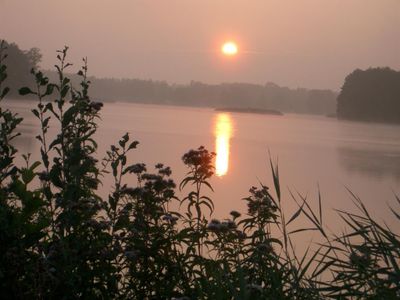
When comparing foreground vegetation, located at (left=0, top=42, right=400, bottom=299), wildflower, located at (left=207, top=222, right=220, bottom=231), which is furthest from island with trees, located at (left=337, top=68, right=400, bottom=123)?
wildflower, located at (left=207, top=222, right=220, bottom=231)

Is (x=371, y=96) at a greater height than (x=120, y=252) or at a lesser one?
greater

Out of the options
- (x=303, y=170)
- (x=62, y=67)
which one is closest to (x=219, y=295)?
(x=62, y=67)

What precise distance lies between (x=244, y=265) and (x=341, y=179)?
8684mm

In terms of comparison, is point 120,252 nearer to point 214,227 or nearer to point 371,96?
point 214,227

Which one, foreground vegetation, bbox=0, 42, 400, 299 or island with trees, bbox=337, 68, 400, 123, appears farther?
island with trees, bbox=337, 68, 400, 123

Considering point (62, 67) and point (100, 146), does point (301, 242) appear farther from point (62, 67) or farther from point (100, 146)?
point (100, 146)

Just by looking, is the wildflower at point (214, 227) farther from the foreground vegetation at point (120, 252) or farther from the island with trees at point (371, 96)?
the island with trees at point (371, 96)

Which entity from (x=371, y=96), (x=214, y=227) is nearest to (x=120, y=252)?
(x=214, y=227)

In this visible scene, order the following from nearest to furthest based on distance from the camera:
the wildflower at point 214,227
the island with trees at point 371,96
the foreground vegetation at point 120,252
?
the foreground vegetation at point 120,252 → the wildflower at point 214,227 → the island with trees at point 371,96

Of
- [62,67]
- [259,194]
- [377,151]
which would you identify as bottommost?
[377,151]

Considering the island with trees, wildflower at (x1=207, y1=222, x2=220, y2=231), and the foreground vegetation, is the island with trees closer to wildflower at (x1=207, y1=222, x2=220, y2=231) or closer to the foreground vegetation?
the foreground vegetation

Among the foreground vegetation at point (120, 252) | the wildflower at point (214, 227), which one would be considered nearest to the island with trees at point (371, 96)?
the foreground vegetation at point (120, 252)

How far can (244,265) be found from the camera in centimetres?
353

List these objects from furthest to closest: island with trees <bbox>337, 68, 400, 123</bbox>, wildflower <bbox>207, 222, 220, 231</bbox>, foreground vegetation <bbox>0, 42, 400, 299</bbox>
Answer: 1. island with trees <bbox>337, 68, 400, 123</bbox>
2. wildflower <bbox>207, 222, 220, 231</bbox>
3. foreground vegetation <bbox>0, 42, 400, 299</bbox>
